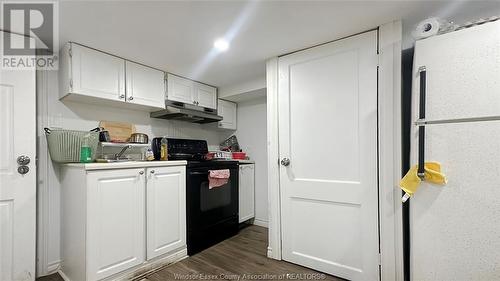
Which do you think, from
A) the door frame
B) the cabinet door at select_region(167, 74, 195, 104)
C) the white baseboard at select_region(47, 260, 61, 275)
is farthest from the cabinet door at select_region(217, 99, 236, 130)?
the white baseboard at select_region(47, 260, 61, 275)

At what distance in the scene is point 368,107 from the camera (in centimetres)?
174

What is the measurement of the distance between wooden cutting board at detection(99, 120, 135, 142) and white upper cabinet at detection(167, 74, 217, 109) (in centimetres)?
56

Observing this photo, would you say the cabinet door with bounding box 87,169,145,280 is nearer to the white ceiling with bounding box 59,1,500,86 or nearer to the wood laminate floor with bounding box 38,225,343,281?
the wood laminate floor with bounding box 38,225,343,281

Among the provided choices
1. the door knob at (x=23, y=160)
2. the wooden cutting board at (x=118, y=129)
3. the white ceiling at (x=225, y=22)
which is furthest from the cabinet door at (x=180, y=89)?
the door knob at (x=23, y=160)

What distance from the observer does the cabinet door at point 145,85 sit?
223 cm

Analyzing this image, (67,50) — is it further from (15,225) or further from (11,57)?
(15,225)

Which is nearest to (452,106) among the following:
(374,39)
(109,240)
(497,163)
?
(497,163)

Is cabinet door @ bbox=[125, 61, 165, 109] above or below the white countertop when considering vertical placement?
above

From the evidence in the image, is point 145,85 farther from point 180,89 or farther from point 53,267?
point 53,267

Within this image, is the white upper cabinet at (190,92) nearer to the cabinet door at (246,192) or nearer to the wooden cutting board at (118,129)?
the wooden cutting board at (118,129)

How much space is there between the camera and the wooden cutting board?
2.34 m

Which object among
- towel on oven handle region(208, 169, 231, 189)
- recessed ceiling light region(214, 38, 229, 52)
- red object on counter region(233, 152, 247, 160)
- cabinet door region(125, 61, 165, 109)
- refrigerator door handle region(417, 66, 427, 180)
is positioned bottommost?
towel on oven handle region(208, 169, 231, 189)

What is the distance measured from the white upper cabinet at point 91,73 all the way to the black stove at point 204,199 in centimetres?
83

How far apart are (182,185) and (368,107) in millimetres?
1845
